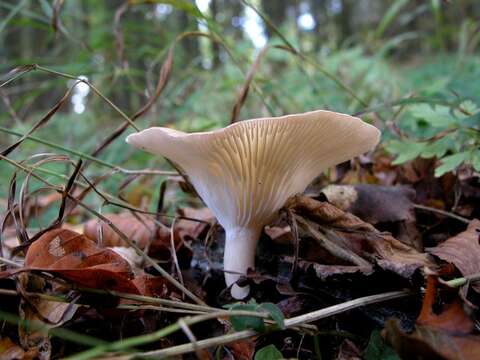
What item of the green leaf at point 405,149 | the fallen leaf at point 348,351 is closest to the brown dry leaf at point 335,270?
the fallen leaf at point 348,351

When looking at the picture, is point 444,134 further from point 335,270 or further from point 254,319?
point 254,319

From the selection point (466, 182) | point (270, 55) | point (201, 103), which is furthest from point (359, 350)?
point (270, 55)

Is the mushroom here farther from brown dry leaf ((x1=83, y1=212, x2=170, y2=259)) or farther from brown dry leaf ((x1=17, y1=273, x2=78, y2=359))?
brown dry leaf ((x1=17, y1=273, x2=78, y2=359))

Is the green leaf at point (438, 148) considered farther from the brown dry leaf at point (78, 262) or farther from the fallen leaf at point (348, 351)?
the brown dry leaf at point (78, 262)

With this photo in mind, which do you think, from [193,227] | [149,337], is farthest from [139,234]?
[149,337]

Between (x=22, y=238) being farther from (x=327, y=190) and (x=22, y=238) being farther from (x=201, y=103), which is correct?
(x=201, y=103)
